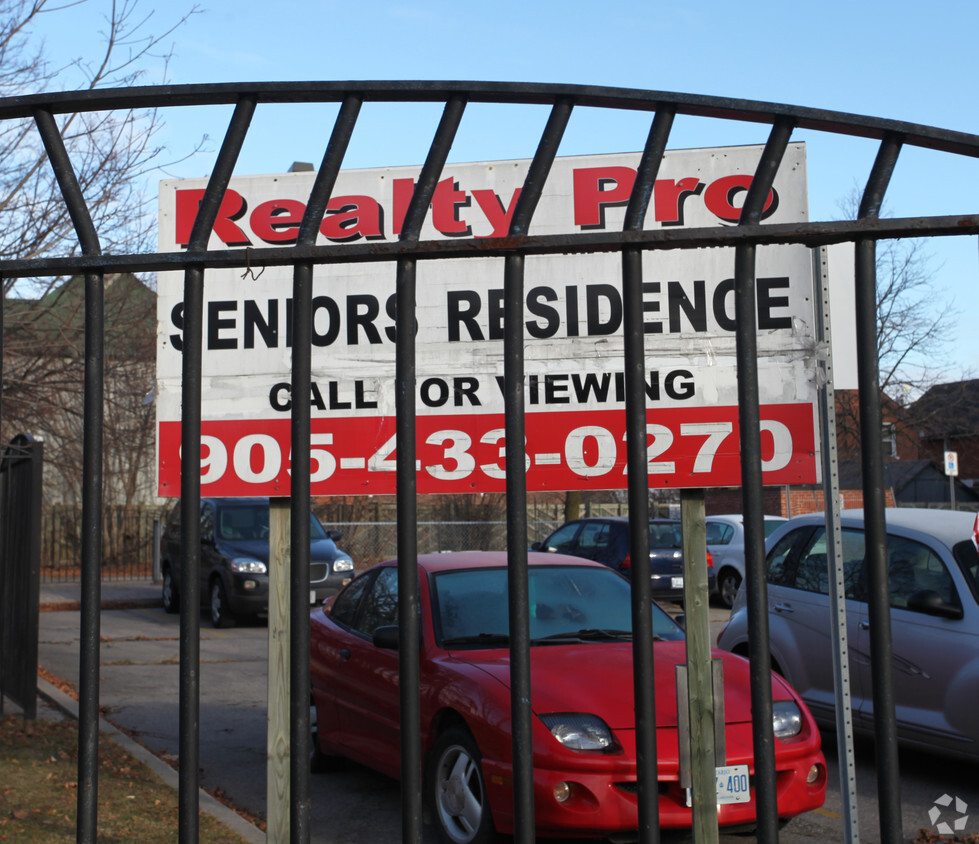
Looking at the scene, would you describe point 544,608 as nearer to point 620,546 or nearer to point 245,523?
point 245,523

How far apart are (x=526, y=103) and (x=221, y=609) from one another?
49.0ft

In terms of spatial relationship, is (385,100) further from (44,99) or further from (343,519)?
(343,519)

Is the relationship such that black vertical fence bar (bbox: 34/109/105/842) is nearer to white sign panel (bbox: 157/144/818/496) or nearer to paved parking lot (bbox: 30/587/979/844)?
white sign panel (bbox: 157/144/818/496)

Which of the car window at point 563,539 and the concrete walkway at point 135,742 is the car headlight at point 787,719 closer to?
the concrete walkway at point 135,742

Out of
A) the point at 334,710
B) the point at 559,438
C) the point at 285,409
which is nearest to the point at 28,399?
the point at 334,710

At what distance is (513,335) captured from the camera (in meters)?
2.15

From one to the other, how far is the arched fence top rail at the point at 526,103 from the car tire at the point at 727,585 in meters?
17.1

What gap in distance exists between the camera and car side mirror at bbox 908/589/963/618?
258 inches

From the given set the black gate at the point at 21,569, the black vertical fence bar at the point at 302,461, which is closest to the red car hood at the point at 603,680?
the black vertical fence bar at the point at 302,461

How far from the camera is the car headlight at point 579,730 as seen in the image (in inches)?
197

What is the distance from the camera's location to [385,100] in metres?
2.25

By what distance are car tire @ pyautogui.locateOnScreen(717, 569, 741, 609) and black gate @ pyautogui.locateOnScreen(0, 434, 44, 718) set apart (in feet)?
42.6

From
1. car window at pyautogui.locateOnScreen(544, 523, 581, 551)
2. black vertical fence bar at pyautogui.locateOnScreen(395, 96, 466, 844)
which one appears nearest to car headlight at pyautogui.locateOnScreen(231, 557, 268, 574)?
car window at pyautogui.locateOnScreen(544, 523, 581, 551)

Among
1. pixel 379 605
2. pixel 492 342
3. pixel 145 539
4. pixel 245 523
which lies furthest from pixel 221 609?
pixel 145 539
